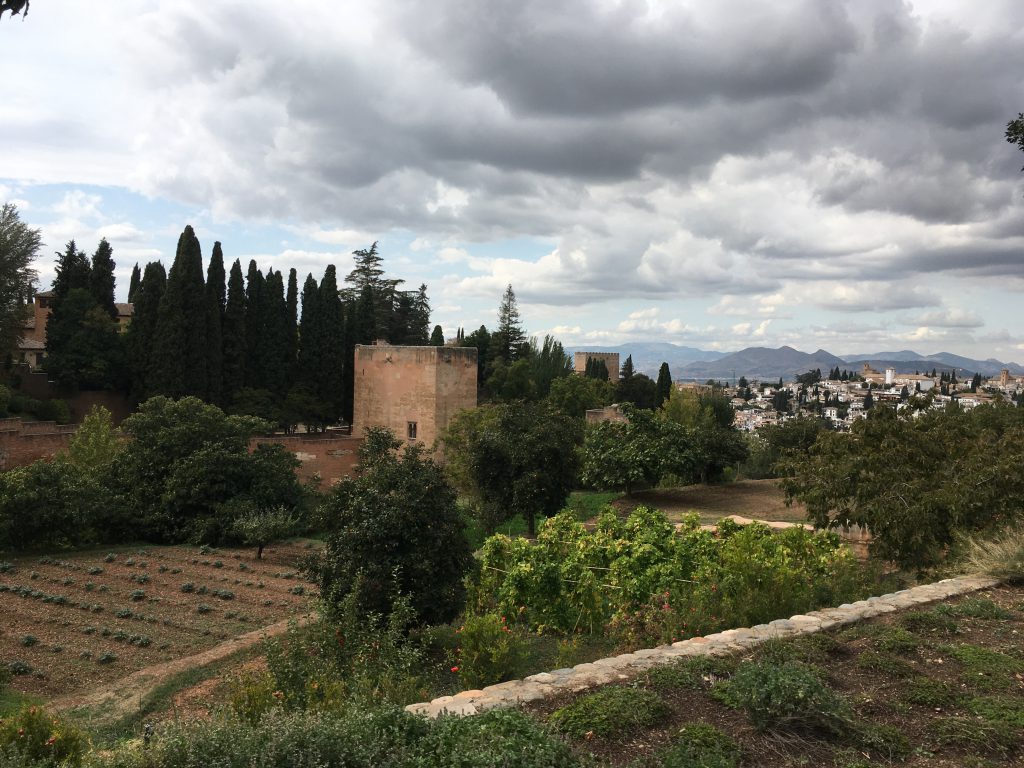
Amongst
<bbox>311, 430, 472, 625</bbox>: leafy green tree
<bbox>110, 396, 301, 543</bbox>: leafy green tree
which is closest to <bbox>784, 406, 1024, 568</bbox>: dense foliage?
<bbox>311, 430, 472, 625</bbox>: leafy green tree

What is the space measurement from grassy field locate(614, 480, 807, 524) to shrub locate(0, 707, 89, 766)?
14746mm

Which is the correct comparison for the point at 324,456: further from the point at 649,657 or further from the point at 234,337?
the point at 649,657

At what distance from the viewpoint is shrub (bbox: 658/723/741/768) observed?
3801 millimetres

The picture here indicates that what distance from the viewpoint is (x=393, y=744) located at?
389cm

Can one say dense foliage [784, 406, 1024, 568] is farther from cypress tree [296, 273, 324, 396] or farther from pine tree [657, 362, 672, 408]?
pine tree [657, 362, 672, 408]

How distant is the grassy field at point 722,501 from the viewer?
1839 centimetres

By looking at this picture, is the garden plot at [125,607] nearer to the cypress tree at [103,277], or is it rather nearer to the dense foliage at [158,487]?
the dense foliage at [158,487]

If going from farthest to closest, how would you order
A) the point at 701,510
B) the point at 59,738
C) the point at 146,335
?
the point at 146,335
the point at 701,510
the point at 59,738

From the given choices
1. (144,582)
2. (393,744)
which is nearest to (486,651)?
Answer: (393,744)

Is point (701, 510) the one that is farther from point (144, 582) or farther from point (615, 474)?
point (144, 582)

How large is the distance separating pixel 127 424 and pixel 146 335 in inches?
507

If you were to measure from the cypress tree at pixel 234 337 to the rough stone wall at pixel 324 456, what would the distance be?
4708 mm

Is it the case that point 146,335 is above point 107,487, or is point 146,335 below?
above

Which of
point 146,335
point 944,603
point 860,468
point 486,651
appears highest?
point 146,335
